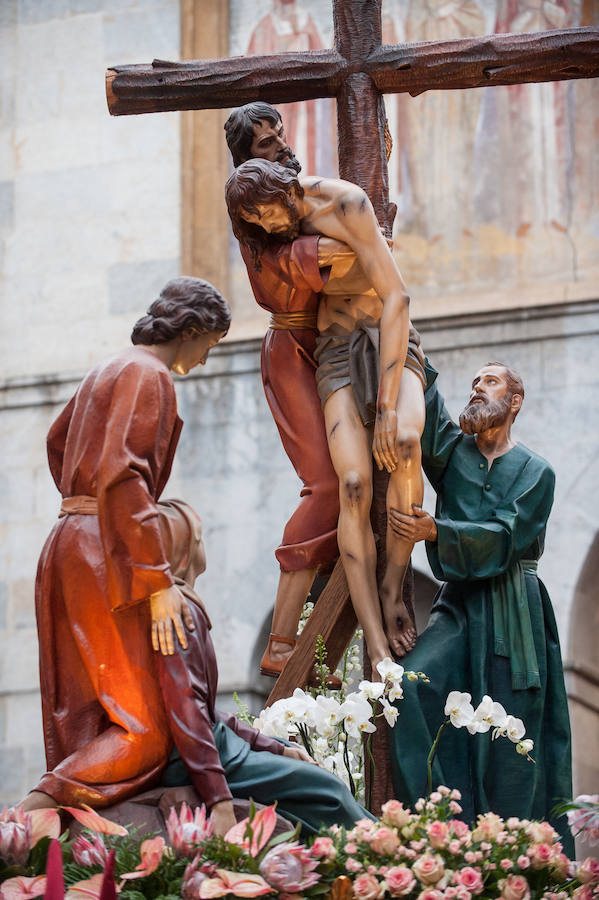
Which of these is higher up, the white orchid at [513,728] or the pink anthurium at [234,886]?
the white orchid at [513,728]

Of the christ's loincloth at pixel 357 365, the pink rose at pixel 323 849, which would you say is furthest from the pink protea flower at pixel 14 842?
the christ's loincloth at pixel 357 365

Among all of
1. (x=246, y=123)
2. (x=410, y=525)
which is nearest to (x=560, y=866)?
(x=410, y=525)

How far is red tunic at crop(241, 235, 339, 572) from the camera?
5398mm

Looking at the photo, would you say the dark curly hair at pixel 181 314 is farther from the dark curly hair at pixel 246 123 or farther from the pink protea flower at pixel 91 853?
the pink protea flower at pixel 91 853

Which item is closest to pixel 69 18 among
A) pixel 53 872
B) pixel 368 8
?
pixel 368 8

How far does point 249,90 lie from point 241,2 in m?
6.52

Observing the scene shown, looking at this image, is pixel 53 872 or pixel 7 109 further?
pixel 7 109

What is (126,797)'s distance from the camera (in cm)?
426

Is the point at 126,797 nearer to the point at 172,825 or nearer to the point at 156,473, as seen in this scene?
the point at 172,825

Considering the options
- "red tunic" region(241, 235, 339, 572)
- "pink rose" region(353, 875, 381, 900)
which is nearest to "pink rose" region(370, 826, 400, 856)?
"pink rose" region(353, 875, 381, 900)

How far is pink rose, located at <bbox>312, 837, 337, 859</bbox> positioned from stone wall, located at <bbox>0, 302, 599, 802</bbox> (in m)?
6.57

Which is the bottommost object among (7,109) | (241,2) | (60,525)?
(60,525)

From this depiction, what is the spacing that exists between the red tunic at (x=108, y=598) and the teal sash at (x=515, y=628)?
4.95 ft

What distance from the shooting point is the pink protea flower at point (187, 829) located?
12.7ft
